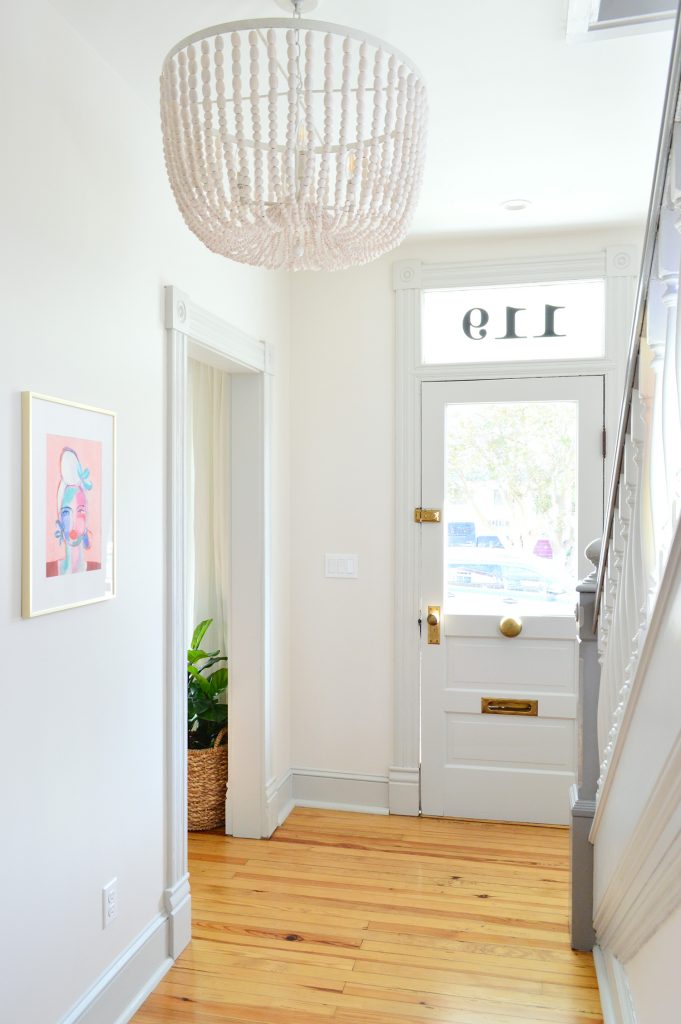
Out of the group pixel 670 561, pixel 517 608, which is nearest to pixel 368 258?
pixel 670 561

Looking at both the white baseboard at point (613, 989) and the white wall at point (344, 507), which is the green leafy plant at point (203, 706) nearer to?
the white wall at point (344, 507)

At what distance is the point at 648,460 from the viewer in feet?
5.12

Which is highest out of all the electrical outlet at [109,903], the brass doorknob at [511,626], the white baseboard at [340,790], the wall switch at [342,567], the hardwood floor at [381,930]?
the wall switch at [342,567]

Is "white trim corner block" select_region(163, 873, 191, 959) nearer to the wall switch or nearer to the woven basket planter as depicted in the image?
the woven basket planter

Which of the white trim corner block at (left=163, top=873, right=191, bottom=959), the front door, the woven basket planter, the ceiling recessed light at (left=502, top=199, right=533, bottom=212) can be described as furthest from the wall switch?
the ceiling recessed light at (left=502, top=199, right=533, bottom=212)

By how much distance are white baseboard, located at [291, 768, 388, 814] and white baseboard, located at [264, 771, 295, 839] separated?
0.19ft

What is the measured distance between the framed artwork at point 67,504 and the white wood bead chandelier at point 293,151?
1.97ft

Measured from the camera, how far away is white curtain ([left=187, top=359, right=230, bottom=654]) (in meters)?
4.14

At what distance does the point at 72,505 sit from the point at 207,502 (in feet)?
6.86

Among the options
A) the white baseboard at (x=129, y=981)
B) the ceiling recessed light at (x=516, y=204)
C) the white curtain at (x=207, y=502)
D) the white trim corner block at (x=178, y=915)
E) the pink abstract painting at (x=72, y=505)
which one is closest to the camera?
the pink abstract painting at (x=72, y=505)

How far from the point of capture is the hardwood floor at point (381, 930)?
2.42 m

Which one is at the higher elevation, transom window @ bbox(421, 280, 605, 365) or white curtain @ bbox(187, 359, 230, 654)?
transom window @ bbox(421, 280, 605, 365)

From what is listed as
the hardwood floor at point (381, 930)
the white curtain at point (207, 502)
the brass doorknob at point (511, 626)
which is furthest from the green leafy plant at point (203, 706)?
the brass doorknob at point (511, 626)

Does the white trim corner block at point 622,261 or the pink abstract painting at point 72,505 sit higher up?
the white trim corner block at point 622,261
